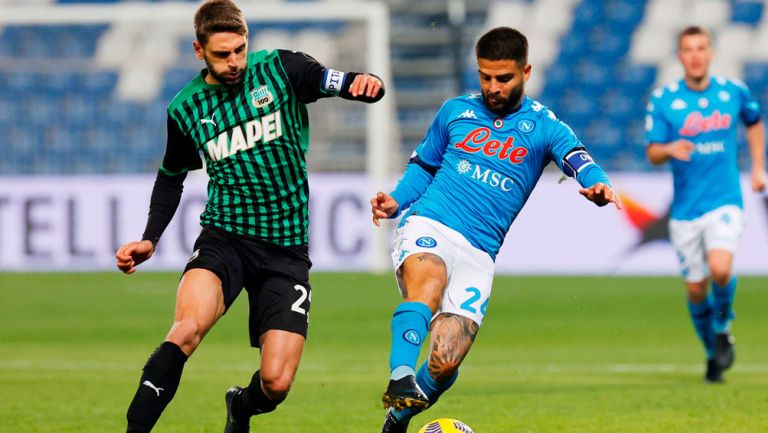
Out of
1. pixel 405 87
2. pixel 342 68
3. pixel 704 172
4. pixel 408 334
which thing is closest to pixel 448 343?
pixel 408 334

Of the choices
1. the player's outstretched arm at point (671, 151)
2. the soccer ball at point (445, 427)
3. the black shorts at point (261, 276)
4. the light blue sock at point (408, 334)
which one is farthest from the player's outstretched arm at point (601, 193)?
the player's outstretched arm at point (671, 151)

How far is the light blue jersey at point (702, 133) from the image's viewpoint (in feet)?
30.4

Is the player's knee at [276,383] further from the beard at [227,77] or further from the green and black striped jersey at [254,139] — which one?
the beard at [227,77]

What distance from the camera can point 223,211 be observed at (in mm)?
5887

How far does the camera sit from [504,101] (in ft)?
19.7

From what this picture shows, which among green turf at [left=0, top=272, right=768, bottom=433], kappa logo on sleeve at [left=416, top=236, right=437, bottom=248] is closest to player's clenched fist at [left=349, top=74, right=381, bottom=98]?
kappa logo on sleeve at [left=416, top=236, right=437, bottom=248]

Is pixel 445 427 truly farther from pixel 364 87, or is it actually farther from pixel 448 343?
pixel 364 87

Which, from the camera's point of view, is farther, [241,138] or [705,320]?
[705,320]

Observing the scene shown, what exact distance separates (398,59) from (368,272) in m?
5.82

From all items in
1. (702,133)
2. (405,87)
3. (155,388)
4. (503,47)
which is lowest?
(405,87)

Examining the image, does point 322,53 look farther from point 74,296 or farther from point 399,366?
point 399,366

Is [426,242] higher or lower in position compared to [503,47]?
lower

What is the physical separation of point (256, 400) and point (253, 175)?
3.37 ft

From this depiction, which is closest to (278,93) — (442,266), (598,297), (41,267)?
(442,266)
